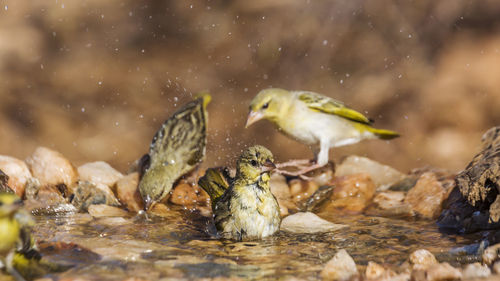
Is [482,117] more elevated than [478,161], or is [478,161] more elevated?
[482,117]

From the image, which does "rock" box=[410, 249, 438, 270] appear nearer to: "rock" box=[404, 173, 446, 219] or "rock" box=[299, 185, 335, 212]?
"rock" box=[404, 173, 446, 219]

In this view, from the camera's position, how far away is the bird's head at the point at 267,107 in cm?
566

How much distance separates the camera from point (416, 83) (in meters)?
7.29

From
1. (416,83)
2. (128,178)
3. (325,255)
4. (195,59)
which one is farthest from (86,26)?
(325,255)

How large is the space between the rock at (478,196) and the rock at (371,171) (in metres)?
1.30

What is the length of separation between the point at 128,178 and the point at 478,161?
3.07 meters

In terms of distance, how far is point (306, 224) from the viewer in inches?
169

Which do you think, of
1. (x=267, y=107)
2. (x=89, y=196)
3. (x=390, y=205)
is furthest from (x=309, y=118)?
(x=89, y=196)

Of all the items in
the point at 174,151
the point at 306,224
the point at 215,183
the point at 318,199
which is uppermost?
the point at 174,151

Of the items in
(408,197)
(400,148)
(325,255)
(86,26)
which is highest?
(86,26)

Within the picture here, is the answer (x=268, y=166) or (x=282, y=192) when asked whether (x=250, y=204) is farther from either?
(x=282, y=192)

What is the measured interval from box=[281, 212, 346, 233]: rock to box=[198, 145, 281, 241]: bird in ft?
0.70

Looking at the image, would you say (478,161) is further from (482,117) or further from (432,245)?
(482,117)

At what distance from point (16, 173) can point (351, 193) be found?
3011mm
